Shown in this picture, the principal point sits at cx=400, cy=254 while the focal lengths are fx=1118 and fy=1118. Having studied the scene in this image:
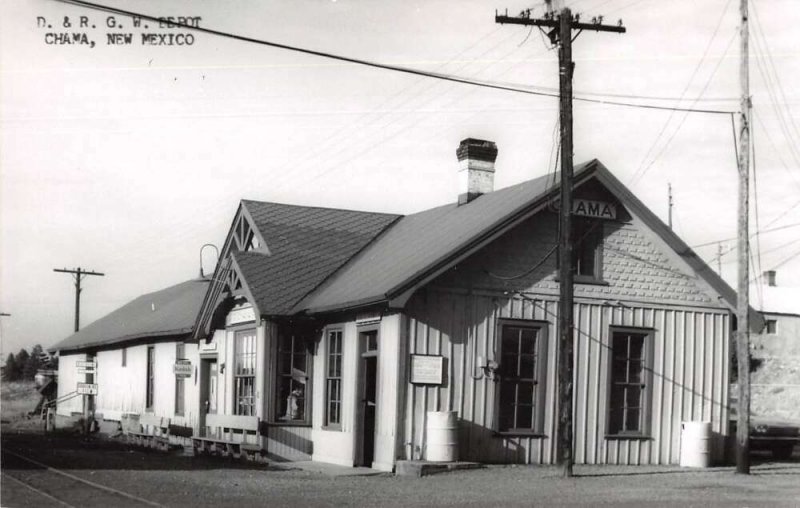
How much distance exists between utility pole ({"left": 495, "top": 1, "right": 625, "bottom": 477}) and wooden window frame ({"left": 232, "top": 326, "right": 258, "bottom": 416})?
26.7ft

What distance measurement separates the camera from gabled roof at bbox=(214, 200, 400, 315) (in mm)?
22453

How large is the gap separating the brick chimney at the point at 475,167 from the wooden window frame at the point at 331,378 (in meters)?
4.52

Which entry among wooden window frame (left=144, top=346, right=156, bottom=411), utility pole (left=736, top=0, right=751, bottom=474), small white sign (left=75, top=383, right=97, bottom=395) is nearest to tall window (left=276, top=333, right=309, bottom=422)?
utility pole (left=736, top=0, right=751, bottom=474)

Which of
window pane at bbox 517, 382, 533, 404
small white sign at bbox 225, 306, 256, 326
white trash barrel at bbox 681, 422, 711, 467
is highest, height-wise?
small white sign at bbox 225, 306, 256, 326

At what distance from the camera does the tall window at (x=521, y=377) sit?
19656mm

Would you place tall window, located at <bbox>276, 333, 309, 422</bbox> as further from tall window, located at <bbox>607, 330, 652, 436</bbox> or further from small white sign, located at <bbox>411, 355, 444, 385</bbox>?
tall window, located at <bbox>607, 330, 652, 436</bbox>

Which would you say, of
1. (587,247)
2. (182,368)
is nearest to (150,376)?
(182,368)

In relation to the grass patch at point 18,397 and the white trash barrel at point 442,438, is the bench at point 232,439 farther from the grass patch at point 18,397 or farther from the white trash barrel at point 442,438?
the grass patch at point 18,397

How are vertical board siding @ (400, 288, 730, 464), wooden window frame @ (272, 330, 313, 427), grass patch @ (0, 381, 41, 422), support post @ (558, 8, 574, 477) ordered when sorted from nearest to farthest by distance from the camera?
support post @ (558, 8, 574, 477), vertical board siding @ (400, 288, 730, 464), wooden window frame @ (272, 330, 313, 427), grass patch @ (0, 381, 41, 422)

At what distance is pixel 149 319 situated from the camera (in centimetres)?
3544

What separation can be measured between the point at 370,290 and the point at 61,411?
29713 mm

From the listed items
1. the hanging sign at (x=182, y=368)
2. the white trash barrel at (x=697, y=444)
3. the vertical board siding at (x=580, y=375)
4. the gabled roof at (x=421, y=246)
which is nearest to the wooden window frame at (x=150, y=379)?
the hanging sign at (x=182, y=368)

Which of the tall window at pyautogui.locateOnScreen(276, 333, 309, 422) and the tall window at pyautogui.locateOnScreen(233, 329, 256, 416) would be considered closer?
the tall window at pyautogui.locateOnScreen(276, 333, 309, 422)

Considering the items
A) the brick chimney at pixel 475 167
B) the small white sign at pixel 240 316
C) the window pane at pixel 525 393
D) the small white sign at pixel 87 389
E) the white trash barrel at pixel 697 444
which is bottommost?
the small white sign at pixel 87 389
